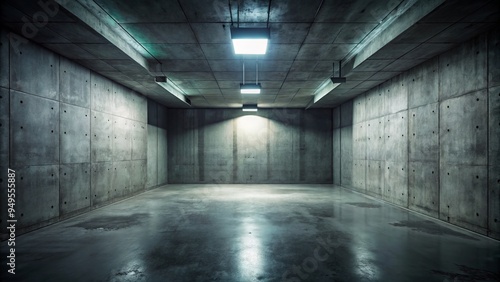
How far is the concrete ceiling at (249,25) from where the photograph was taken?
14.3 feet

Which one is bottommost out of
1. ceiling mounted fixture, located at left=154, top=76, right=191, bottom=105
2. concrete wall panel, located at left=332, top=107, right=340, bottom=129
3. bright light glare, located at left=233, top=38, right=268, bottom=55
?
concrete wall panel, located at left=332, top=107, right=340, bottom=129

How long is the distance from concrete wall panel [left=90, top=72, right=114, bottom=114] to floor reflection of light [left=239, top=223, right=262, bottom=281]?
5586mm

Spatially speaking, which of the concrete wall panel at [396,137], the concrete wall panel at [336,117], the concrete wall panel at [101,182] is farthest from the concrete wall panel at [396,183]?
the concrete wall panel at [101,182]

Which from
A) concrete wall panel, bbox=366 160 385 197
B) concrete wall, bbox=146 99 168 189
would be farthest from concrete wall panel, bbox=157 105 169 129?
concrete wall panel, bbox=366 160 385 197

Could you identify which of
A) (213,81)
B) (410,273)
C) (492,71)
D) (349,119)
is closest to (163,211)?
(213,81)

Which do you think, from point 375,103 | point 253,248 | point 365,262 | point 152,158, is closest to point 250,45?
point 253,248

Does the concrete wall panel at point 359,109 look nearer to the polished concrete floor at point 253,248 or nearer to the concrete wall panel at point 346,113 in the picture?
the concrete wall panel at point 346,113

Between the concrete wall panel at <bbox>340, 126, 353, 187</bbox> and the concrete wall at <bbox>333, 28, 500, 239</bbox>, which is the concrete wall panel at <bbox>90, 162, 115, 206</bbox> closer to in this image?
the concrete wall at <bbox>333, 28, 500, 239</bbox>

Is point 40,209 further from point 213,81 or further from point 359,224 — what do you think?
point 359,224

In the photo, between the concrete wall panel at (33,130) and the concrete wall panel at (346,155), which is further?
the concrete wall panel at (346,155)

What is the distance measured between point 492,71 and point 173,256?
6.46 meters

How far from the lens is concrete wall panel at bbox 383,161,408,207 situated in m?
7.72

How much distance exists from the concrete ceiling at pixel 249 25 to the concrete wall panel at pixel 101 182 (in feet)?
8.92

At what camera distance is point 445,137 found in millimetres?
6070
